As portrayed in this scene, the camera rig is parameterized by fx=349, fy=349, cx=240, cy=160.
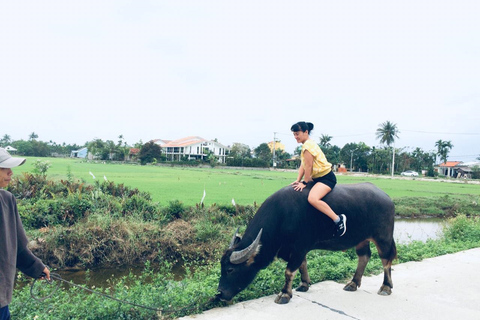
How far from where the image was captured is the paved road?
346 centimetres

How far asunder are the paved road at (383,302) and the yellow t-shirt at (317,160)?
4.58 feet

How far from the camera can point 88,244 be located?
21.6 ft

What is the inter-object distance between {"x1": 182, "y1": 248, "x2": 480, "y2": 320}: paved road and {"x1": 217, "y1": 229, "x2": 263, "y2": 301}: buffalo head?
17 centimetres

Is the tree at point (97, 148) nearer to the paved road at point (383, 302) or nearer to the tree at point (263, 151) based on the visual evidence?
the tree at point (263, 151)

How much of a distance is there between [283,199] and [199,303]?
1.39 meters

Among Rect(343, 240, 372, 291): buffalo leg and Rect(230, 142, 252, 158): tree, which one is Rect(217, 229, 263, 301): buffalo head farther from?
Rect(230, 142, 252, 158): tree

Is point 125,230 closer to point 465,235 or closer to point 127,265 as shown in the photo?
point 127,265

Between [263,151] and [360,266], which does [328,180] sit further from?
[263,151]

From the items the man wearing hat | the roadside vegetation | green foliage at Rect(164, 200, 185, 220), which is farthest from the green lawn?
the man wearing hat

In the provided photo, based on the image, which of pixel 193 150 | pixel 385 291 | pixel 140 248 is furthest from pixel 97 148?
pixel 385 291

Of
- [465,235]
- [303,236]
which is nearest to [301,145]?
[303,236]

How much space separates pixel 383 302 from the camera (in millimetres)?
3873

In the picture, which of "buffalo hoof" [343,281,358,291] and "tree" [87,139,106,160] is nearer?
"buffalo hoof" [343,281,358,291]

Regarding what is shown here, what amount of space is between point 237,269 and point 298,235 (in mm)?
741
